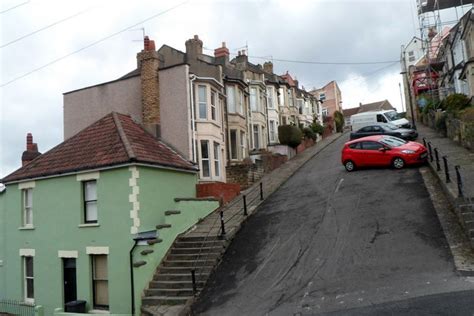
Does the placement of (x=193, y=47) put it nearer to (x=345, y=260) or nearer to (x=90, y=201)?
(x=90, y=201)

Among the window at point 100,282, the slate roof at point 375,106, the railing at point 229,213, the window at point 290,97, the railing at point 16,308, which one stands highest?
the slate roof at point 375,106

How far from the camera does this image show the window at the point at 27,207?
1864 centimetres

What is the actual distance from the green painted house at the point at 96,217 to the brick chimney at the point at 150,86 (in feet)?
7.50

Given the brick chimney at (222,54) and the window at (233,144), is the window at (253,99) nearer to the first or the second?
the brick chimney at (222,54)

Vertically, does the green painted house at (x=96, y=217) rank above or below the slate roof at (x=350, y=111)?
below

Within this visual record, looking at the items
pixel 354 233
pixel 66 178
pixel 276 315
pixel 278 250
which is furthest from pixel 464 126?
pixel 66 178

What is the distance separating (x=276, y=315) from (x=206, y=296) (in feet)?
10.7

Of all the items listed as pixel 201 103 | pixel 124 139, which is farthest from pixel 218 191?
pixel 124 139

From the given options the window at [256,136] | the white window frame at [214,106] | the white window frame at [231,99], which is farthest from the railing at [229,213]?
the window at [256,136]

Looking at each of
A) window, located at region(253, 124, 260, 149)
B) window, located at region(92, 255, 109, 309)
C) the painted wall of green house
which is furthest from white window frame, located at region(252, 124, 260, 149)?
window, located at region(92, 255, 109, 309)

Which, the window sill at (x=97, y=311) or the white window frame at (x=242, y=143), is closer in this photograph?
the window sill at (x=97, y=311)

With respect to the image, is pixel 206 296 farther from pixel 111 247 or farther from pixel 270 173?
pixel 270 173

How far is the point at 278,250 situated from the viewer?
1417 centimetres

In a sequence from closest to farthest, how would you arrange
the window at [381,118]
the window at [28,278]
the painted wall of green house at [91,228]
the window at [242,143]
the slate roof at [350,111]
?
the painted wall of green house at [91,228], the window at [28,278], the window at [242,143], the window at [381,118], the slate roof at [350,111]
